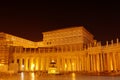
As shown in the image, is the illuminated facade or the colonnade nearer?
the colonnade

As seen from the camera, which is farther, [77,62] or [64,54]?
[64,54]

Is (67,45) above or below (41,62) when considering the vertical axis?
above

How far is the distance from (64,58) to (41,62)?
30.7 feet

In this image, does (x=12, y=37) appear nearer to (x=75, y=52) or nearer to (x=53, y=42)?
(x=53, y=42)

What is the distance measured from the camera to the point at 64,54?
263 ft

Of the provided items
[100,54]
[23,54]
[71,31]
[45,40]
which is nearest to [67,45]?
[71,31]

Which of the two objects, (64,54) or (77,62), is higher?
(64,54)

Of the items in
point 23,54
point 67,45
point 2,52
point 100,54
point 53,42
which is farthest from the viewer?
point 53,42

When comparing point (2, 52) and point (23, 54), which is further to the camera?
point (23, 54)

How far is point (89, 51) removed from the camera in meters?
73.0

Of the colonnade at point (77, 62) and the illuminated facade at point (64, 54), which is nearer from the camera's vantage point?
the colonnade at point (77, 62)

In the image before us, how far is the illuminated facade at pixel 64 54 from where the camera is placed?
6708 cm

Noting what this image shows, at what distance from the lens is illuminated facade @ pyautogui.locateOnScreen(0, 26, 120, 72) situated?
67081mm

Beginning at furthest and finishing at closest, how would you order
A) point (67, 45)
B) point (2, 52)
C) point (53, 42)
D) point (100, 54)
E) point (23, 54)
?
point (53, 42)
point (67, 45)
point (23, 54)
point (2, 52)
point (100, 54)
